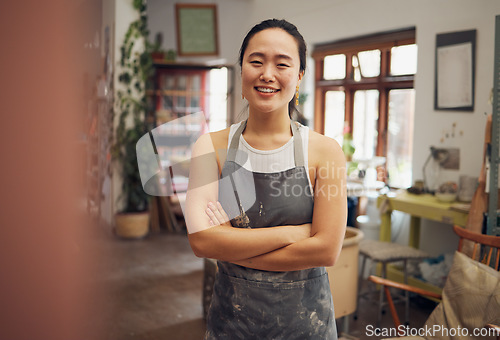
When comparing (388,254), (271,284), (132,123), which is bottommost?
(388,254)

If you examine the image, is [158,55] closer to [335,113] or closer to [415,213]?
[335,113]

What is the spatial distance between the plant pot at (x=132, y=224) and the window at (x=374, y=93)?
96.0 inches

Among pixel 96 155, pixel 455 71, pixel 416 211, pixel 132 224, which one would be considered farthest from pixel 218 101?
pixel 96 155

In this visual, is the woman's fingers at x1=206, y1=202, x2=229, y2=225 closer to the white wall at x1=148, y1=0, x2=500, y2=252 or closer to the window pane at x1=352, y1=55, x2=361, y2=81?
the white wall at x1=148, y1=0, x2=500, y2=252

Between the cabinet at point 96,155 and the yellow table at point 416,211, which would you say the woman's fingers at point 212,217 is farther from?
the yellow table at point 416,211

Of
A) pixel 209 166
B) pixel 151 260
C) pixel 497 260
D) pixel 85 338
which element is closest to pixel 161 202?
pixel 151 260

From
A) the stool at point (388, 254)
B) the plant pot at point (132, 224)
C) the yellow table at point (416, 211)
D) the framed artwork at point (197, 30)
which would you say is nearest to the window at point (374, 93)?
the yellow table at point (416, 211)

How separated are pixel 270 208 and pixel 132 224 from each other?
14.5 ft

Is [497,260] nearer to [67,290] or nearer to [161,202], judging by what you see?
[67,290]

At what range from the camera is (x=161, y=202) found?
6012 mm

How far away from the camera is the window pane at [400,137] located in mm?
4375

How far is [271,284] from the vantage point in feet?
3.95

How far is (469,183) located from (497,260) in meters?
1.47

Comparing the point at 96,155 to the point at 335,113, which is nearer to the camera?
the point at 96,155
